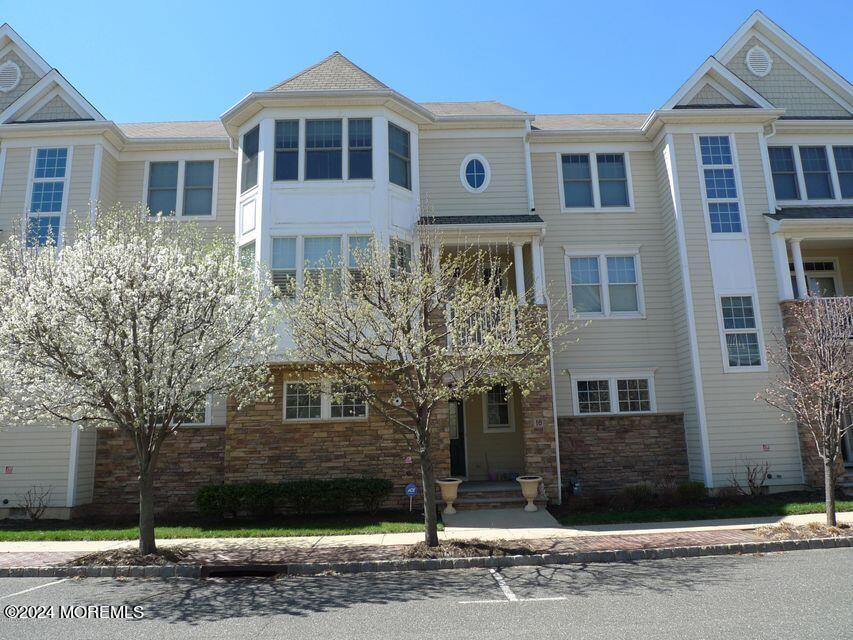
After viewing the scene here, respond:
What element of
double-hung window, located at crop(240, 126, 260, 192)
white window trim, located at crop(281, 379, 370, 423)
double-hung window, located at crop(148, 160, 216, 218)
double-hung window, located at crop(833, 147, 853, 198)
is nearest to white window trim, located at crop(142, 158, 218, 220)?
double-hung window, located at crop(148, 160, 216, 218)

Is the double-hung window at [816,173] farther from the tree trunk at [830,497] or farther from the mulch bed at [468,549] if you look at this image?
the mulch bed at [468,549]

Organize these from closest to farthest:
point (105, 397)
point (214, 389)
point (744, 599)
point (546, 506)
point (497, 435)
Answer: point (744, 599), point (105, 397), point (214, 389), point (546, 506), point (497, 435)

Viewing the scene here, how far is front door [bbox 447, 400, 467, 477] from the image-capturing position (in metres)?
16.8

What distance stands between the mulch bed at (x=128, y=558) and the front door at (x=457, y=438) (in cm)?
836

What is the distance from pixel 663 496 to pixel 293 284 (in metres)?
9.87

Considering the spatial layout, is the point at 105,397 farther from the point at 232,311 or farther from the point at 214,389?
the point at 232,311

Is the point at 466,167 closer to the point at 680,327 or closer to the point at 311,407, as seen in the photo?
the point at 680,327

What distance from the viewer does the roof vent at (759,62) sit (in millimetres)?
17891

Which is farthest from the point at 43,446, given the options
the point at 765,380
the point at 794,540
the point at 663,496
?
the point at 765,380

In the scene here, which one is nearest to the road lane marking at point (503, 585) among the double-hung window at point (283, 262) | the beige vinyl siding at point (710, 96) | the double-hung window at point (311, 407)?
the double-hung window at point (311, 407)

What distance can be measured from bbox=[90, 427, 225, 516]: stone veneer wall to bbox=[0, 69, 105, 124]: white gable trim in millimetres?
8671

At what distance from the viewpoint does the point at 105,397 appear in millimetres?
9703

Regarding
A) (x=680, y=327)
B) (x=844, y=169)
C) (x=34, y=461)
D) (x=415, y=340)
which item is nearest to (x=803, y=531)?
(x=680, y=327)

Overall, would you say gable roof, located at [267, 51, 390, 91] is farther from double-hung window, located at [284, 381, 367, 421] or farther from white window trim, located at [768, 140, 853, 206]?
white window trim, located at [768, 140, 853, 206]
